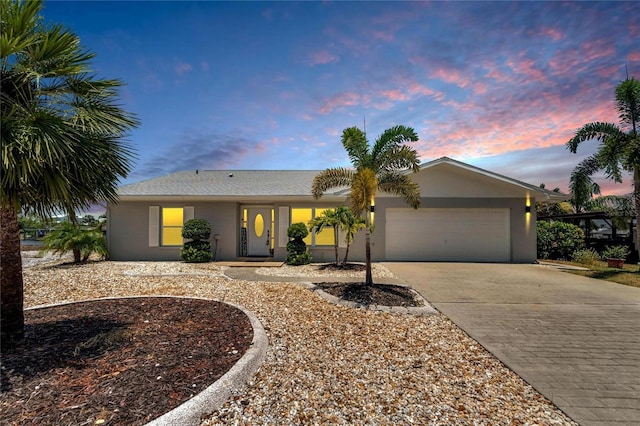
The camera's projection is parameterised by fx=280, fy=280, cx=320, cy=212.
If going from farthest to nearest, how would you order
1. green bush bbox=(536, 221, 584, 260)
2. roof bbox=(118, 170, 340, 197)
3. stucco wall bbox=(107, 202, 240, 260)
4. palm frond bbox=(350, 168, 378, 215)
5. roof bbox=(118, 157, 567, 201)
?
1. green bush bbox=(536, 221, 584, 260)
2. stucco wall bbox=(107, 202, 240, 260)
3. roof bbox=(118, 170, 340, 197)
4. roof bbox=(118, 157, 567, 201)
5. palm frond bbox=(350, 168, 378, 215)

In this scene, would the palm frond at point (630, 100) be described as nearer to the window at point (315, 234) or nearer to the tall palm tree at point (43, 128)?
the window at point (315, 234)

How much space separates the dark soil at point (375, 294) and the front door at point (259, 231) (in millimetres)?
6163

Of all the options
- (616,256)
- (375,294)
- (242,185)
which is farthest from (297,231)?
(616,256)

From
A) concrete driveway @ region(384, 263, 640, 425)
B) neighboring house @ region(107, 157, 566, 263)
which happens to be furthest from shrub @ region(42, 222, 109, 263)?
concrete driveway @ region(384, 263, 640, 425)

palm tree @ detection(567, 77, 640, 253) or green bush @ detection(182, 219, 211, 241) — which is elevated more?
palm tree @ detection(567, 77, 640, 253)

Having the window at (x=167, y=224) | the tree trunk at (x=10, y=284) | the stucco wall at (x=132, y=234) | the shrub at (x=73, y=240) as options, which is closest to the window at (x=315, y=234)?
the window at (x=167, y=224)

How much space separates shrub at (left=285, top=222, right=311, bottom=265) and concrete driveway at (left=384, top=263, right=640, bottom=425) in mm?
4167

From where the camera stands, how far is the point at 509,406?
9.09 feet

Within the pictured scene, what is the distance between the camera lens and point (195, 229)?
11.7m

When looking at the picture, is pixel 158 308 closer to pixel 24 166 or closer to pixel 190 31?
pixel 24 166

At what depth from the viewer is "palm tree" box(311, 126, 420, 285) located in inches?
269

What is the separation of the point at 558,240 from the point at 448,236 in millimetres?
6763

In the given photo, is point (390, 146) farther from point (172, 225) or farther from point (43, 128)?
point (172, 225)

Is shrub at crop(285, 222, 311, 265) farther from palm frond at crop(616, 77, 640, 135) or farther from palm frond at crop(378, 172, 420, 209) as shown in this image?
palm frond at crop(616, 77, 640, 135)
